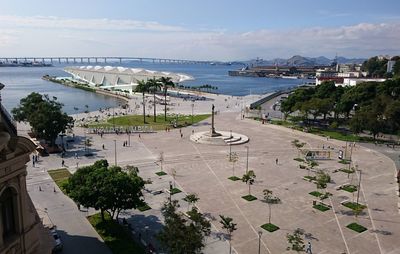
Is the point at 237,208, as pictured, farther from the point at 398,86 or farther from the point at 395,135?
the point at 398,86

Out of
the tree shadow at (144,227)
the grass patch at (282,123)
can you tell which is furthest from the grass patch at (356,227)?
the grass patch at (282,123)

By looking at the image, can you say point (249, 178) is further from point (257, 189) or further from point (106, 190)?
point (106, 190)

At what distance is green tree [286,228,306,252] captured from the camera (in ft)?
86.3

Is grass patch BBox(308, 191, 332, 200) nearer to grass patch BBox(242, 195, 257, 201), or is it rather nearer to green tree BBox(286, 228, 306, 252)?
grass patch BBox(242, 195, 257, 201)

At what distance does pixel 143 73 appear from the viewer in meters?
181

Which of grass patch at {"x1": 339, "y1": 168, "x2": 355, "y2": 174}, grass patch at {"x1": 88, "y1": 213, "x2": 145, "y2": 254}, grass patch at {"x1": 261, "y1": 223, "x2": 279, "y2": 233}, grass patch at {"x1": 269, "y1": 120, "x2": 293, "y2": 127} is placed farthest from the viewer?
grass patch at {"x1": 269, "y1": 120, "x2": 293, "y2": 127}

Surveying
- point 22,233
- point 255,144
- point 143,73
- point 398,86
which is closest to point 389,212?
point 255,144

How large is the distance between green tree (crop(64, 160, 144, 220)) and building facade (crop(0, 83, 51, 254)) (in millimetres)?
16896

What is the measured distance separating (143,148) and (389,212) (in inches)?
1439

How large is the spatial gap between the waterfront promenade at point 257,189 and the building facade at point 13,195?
17.8 meters

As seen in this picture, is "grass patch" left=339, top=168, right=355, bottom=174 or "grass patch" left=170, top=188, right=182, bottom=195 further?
"grass patch" left=339, top=168, right=355, bottom=174

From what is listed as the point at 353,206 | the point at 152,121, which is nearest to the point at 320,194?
the point at 353,206

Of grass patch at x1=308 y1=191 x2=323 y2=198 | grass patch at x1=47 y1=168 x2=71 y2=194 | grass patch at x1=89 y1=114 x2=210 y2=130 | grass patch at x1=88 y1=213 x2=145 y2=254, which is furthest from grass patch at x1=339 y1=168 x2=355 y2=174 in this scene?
grass patch at x1=89 y1=114 x2=210 y2=130

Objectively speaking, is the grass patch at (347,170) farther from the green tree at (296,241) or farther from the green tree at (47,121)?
the green tree at (47,121)
